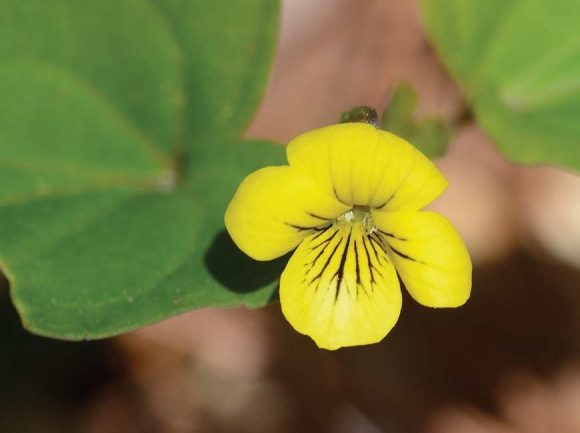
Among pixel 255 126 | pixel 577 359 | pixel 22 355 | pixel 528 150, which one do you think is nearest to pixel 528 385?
pixel 577 359

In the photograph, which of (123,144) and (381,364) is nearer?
(123,144)

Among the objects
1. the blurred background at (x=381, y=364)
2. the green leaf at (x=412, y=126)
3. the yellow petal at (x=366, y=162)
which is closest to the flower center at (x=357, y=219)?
the yellow petal at (x=366, y=162)

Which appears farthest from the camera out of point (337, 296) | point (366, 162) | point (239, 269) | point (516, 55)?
point (516, 55)

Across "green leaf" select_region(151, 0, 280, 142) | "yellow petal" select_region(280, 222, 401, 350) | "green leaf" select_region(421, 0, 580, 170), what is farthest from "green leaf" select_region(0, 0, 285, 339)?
"green leaf" select_region(421, 0, 580, 170)

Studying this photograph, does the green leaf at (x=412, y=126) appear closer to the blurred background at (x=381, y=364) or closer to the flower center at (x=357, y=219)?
the flower center at (x=357, y=219)

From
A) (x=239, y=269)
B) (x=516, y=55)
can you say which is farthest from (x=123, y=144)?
(x=516, y=55)

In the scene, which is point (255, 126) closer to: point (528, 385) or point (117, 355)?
point (117, 355)

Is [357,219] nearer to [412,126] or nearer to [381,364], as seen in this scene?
[412,126]

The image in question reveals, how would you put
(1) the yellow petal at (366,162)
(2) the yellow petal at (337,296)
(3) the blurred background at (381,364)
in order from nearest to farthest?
(1) the yellow petal at (366,162) < (2) the yellow petal at (337,296) < (3) the blurred background at (381,364)
